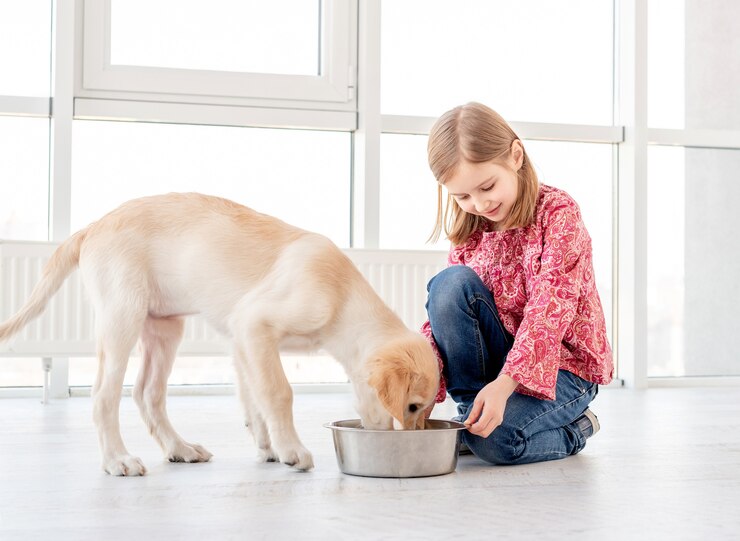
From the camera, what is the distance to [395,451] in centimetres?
186

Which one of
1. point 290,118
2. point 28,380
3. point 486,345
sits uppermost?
point 290,118

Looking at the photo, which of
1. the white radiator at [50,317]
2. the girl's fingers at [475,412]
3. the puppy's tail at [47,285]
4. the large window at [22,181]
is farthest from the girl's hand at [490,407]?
the large window at [22,181]

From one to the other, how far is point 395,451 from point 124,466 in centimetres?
61

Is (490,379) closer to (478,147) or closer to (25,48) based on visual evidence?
(478,147)

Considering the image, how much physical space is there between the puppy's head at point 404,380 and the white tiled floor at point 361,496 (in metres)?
0.15

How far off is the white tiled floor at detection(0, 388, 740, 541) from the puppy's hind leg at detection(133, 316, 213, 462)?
0.06 meters

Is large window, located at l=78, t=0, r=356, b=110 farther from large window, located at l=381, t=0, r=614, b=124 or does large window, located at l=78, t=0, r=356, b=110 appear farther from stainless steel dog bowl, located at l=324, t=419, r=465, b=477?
stainless steel dog bowl, located at l=324, t=419, r=465, b=477

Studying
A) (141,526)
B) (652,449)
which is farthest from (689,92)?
(141,526)

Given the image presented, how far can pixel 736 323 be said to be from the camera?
500 centimetres

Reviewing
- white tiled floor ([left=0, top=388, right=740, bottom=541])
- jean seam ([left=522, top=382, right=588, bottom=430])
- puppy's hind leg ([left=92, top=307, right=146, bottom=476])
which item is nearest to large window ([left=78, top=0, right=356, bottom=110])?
white tiled floor ([left=0, top=388, right=740, bottom=541])

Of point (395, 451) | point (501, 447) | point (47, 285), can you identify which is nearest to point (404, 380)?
point (395, 451)

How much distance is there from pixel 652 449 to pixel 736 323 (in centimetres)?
298

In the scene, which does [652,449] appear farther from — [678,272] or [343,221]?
[678,272]

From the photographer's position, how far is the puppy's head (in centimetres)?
179
